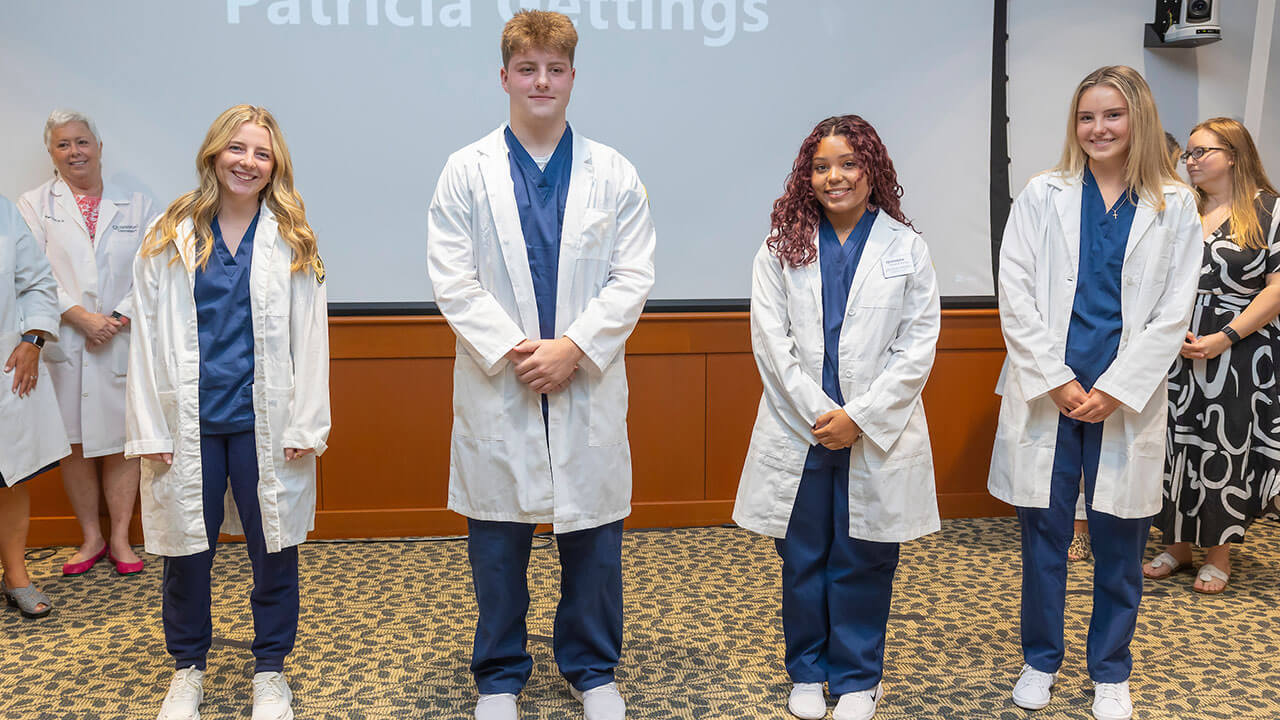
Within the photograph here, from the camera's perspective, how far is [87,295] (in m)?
3.39

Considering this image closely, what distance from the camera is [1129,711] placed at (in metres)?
2.33

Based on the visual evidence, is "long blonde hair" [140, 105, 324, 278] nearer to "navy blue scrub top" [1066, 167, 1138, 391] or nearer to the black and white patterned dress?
"navy blue scrub top" [1066, 167, 1138, 391]

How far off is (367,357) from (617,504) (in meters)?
1.81

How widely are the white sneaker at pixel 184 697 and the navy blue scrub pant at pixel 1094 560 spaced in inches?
84.4

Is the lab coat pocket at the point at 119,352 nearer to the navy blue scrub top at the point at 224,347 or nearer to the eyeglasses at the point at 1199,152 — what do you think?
the navy blue scrub top at the point at 224,347

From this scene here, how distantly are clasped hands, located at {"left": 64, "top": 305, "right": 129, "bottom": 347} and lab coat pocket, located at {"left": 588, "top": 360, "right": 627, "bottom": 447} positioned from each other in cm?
211

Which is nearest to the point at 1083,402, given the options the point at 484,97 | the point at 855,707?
the point at 855,707

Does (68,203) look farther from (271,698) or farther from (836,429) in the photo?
(836,429)

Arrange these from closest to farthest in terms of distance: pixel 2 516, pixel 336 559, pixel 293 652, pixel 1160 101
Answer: pixel 293 652 < pixel 2 516 < pixel 336 559 < pixel 1160 101

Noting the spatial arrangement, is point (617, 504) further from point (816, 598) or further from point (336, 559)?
point (336, 559)

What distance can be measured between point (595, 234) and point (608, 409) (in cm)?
43

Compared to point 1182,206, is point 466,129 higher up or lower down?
higher up

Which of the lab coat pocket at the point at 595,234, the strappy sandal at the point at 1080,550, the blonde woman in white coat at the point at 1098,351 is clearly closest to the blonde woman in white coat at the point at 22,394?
the lab coat pocket at the point at 595,234

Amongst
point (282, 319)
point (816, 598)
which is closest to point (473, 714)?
point (816, 598)
